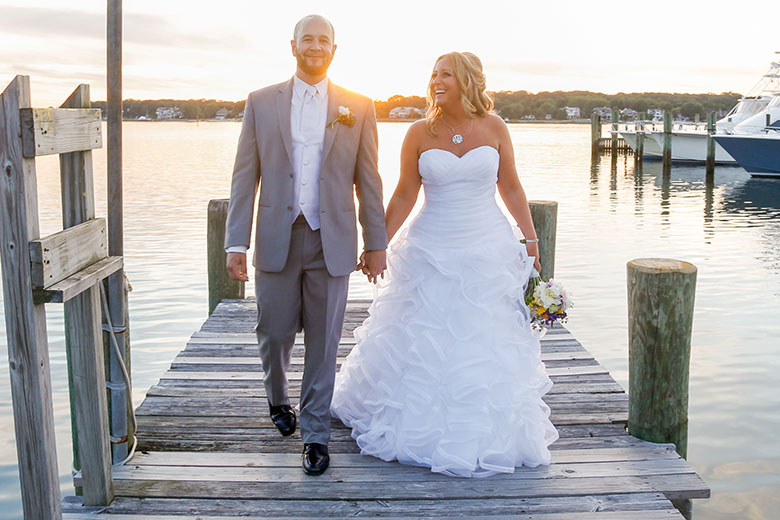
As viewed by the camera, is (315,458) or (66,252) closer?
(66,252)

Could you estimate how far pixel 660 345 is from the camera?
4020mm

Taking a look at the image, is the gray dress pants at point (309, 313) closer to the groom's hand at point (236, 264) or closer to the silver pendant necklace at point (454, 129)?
the groom's hand at point (236, 264)

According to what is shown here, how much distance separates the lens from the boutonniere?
356cm

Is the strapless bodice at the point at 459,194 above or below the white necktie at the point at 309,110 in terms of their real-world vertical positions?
below

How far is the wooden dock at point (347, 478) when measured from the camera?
3.34m

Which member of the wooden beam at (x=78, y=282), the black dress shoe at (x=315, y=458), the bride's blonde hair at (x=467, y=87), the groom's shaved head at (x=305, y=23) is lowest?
the black dress shoe at (x=315, y=458)

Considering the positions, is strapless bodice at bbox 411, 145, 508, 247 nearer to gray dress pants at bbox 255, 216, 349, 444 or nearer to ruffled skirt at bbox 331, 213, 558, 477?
ruffled skirt at bbox 331, 213, 558, 477

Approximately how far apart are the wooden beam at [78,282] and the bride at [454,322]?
56.5 inches

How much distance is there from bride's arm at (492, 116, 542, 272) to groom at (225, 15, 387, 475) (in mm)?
823

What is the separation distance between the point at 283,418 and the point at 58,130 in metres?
2.02

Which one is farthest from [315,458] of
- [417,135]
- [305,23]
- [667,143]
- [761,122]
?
[667,143]

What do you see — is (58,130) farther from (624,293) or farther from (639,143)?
(639,143)

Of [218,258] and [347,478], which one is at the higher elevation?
[218,258]

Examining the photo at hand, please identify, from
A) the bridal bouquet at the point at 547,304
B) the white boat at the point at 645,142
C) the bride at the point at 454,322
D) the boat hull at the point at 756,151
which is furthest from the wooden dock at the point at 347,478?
the white boat at the point at 645,142
